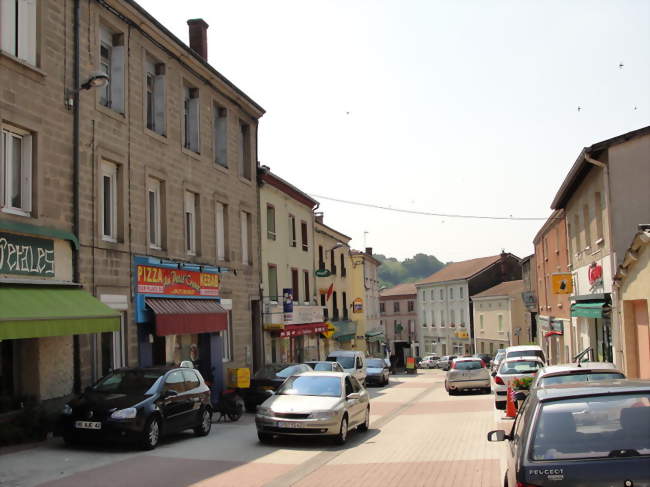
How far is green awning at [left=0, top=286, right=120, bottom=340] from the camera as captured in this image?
40.6 ft

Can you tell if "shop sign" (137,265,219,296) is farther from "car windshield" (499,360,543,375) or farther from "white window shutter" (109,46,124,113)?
"car windshield" (499,360,543,375)

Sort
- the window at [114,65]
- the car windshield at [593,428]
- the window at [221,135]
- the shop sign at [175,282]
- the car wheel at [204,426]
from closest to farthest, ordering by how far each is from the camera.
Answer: the car windshield at [593,428]
the car wheel at [204,426]
the window at [114,65]
the shop sign at [175,282]
the window at [221,135]

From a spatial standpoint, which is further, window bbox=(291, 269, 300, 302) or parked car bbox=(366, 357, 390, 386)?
parked car bbox=(366, 357, 390, 386)

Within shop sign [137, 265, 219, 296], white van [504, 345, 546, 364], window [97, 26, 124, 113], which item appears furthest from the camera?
white van [504, 345, 546, 364]

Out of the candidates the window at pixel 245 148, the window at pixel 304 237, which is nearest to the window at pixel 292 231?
the window at pixel 304 237

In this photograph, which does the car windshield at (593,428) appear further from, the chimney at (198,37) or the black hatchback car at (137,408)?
the chimney at (198,37)

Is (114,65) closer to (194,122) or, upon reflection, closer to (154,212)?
(154,212)

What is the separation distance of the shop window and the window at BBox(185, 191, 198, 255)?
8.40 feet

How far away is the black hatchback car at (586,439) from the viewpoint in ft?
16.0

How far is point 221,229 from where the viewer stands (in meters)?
25.8

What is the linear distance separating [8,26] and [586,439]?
13695 millimetres

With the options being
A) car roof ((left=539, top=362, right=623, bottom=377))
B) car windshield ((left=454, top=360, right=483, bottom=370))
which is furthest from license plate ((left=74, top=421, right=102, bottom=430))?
car windshield ((left=454, top=360, right=483, bottom=370))

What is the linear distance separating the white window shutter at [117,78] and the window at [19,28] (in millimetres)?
3714

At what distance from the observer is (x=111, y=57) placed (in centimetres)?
1912
